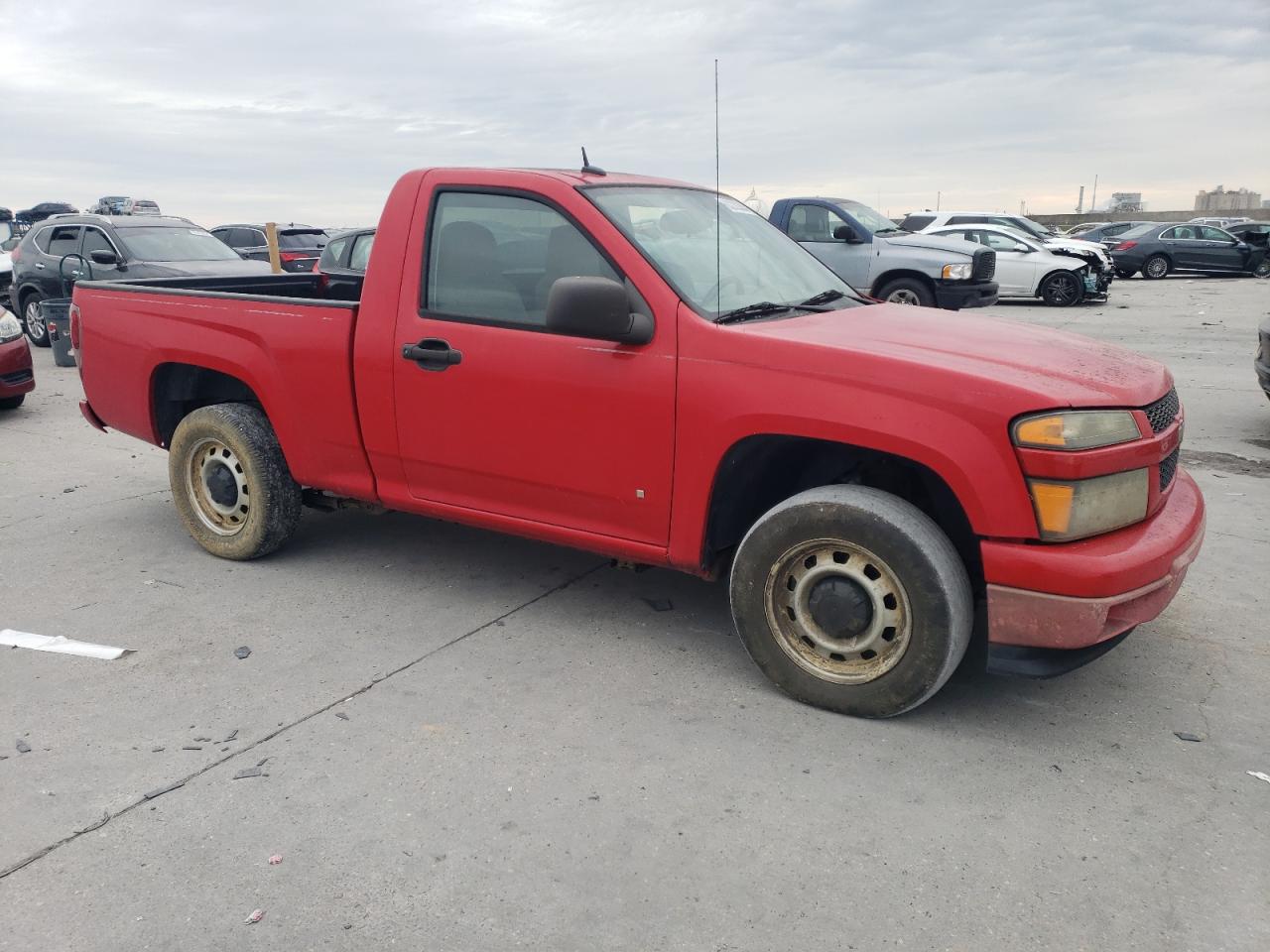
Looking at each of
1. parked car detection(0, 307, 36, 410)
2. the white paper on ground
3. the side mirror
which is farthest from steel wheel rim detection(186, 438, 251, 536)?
parked car detection(0, 307, 36, 410)

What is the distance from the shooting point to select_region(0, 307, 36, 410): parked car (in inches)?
357

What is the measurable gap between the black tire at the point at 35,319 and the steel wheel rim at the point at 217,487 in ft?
35.1

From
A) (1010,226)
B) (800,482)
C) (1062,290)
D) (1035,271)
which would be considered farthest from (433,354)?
(1010,226)

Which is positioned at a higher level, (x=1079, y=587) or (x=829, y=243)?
(x=829, y=243)

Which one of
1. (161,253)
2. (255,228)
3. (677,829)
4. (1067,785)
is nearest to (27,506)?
(677,829)

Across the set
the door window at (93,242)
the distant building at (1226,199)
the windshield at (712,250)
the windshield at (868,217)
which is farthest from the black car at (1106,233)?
the distant building at (1226,199)

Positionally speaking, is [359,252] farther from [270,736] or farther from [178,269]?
[270,736]

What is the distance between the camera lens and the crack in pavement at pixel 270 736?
288cm

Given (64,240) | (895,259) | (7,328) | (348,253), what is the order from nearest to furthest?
(7,328) → (348,253) → (64,240) → (895,259)

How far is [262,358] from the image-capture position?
478cm

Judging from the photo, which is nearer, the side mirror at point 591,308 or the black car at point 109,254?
the side mirror at point 591,308

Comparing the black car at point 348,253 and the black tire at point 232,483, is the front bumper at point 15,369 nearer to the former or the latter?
the black car at point 348,253

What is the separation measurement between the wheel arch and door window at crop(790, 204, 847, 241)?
37.5 ft

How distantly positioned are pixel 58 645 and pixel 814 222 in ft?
41.0
